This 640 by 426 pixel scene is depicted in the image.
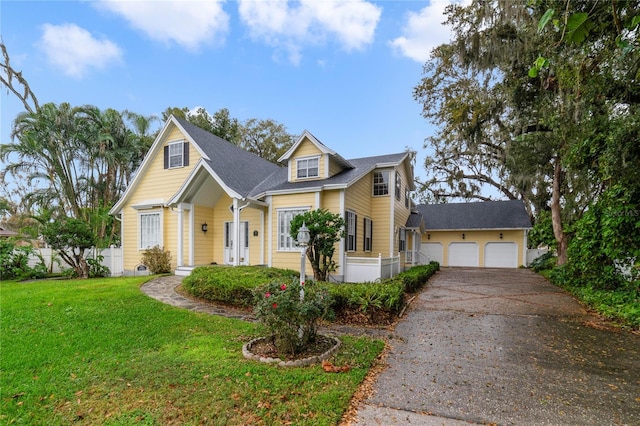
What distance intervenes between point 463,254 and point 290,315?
2019cm

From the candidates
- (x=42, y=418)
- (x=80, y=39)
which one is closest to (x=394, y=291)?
(x=42, y=418)

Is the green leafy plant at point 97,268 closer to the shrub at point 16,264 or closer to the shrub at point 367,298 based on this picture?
the shrub at point 16,264

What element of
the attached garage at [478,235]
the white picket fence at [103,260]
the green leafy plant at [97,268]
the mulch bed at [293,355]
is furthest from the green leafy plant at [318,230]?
the attached garage at [478,235]

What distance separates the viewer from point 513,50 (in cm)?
1127

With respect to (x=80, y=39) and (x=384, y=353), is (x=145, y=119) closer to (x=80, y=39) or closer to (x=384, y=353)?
(x=80, y=39)

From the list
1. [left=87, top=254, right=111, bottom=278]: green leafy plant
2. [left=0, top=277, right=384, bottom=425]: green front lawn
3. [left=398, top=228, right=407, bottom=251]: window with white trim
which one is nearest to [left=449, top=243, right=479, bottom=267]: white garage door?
[left=398, top=228, right=407, bottom=251]: window with white trim

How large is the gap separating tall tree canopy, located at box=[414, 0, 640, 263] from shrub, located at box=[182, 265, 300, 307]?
22.7 ft

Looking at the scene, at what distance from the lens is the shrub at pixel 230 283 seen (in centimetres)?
766

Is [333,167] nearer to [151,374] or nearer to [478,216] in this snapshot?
[151,374]

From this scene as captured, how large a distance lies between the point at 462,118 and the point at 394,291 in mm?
10498

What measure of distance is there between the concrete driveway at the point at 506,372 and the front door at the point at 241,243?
7563mm

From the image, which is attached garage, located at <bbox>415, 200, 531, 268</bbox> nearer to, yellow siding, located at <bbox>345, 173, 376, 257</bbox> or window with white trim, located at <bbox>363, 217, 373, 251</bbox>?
window with white trim, located at <bbox>363, 217, 373, 251</bbox>

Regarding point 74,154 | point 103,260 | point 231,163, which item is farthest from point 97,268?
point 74,154

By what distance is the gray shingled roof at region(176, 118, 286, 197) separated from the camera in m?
12.4
